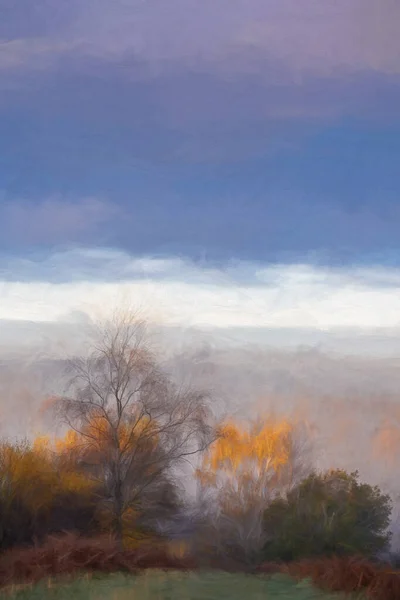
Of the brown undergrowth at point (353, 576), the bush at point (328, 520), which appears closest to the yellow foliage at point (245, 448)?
the bush at point (328, 520)

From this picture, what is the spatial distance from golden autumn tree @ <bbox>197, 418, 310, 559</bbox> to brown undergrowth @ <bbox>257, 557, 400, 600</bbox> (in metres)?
0.99

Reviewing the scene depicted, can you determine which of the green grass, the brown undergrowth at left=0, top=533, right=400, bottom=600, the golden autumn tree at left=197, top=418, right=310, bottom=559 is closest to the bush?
the golden autumn tree at left=197, top=418, right=310, bottom=559

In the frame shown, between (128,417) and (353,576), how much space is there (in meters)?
3.64

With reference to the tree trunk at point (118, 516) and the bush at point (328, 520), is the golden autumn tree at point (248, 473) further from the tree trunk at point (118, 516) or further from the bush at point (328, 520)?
the tree trunk at point (118, 516)

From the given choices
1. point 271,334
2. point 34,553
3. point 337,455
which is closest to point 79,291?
point 271,334

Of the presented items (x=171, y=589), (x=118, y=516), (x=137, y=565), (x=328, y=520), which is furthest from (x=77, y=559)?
(x=328, y=520)

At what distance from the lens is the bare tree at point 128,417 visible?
9203 mm

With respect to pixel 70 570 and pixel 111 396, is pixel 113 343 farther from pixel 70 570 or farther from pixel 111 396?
pixel 70 570

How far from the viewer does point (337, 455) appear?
8977mm

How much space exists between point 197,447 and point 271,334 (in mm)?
1793

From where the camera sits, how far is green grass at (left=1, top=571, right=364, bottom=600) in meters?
6.36

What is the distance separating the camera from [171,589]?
6.68 metres

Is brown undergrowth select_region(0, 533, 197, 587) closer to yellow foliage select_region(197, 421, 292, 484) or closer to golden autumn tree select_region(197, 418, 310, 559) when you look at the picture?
A: golden autumn tree select_region(197, 418, 310, 559)

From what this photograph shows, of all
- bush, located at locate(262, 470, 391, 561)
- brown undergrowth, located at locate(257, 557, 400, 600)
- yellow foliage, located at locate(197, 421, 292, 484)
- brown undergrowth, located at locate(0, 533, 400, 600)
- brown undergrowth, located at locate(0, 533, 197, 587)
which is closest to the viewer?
brown undergrowth, located at locate(257, 557, 400, 600)
